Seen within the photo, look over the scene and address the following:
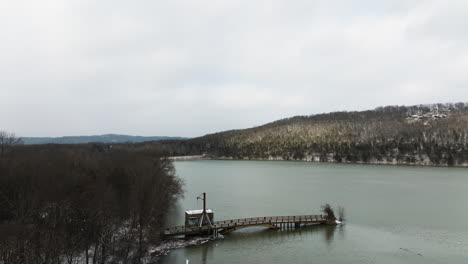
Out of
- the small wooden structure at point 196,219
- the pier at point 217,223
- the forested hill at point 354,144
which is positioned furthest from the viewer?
the forested hill at point 354,144

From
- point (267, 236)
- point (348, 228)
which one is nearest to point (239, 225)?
point (267, 236)

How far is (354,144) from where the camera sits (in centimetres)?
13925

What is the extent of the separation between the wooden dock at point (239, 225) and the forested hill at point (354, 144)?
101 m

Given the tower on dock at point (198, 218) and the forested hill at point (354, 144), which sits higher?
the forested hill at point (354, 144)

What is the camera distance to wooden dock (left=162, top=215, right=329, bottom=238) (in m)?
28.0

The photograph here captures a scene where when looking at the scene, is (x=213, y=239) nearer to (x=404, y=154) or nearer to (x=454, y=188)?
(x=454, y=188)

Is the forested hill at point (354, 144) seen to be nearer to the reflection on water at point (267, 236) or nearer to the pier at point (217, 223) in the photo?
the pier at point (217, 223)

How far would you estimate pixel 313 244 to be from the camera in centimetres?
2695

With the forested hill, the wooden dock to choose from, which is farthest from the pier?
the forested hill

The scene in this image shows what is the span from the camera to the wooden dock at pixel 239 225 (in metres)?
28.0

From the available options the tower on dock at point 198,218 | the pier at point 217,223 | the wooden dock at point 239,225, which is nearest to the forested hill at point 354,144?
the wooden dock at point 239,225

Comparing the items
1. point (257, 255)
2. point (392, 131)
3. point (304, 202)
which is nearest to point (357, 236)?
point (257, 255)

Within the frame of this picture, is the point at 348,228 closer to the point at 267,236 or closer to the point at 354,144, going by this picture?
the point at 267,236

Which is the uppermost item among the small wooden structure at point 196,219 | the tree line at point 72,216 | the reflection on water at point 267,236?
the tree line at point 72,216
